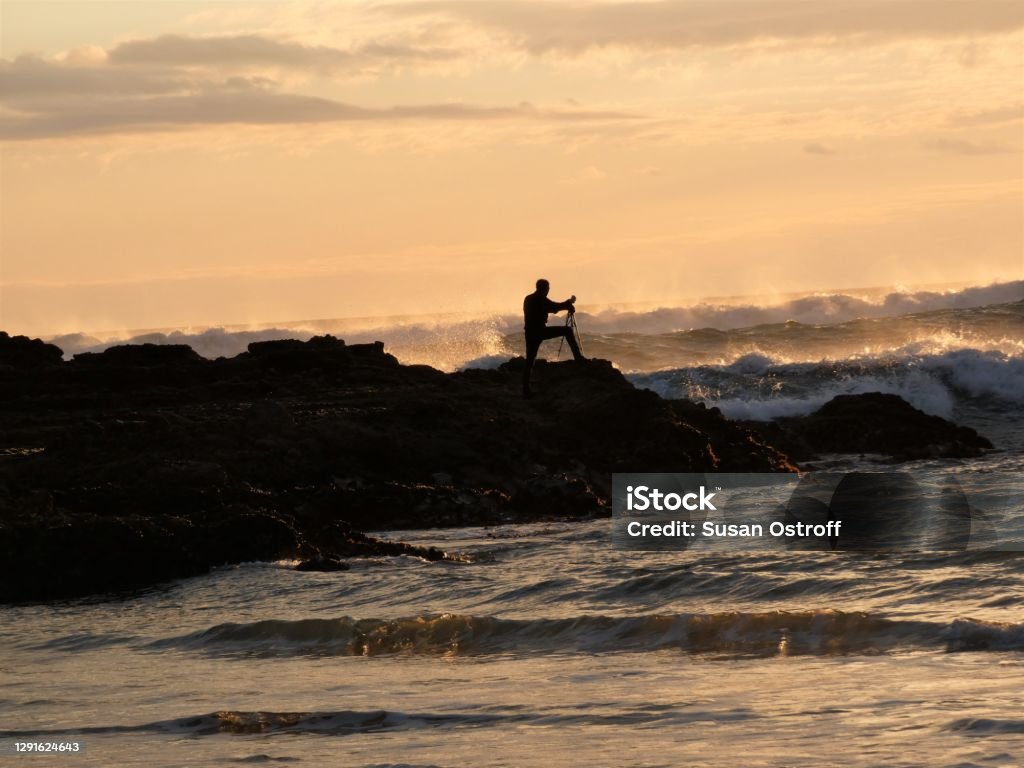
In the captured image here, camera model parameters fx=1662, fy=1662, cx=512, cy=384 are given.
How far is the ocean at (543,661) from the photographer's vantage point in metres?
7.90

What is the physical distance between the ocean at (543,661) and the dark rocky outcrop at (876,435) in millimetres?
5541

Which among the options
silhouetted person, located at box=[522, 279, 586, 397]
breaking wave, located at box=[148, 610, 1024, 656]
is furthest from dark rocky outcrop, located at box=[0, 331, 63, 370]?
breaking wave, located at box=[148, 610, 1024, 656]

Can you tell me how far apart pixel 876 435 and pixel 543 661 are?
13.3 meters

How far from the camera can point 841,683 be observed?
8945 mm

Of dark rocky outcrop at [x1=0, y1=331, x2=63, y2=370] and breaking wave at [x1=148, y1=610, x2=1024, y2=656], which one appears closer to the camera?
breaking wave at [x1=148, y1=610, x2=1024, y2=656]

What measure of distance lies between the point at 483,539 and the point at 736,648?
198 inches

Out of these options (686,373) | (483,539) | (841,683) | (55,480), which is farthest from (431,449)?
(686,373)

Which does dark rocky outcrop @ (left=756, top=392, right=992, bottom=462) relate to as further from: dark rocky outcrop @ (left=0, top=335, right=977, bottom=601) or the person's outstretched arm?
the person's outstretched arm

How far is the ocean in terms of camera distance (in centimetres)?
790

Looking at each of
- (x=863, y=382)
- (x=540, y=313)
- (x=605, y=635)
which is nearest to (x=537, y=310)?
(x=540, y=313)

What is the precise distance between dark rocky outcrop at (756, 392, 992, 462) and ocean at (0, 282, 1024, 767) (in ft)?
18.2

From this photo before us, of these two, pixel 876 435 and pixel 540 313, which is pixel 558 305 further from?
pixel 876 435

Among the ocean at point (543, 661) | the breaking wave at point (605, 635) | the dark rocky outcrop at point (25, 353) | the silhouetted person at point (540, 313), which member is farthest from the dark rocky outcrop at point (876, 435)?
the breaking wave at point (605, 635)

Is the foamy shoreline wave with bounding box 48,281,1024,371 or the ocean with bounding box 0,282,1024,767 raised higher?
the foamy shoreline wave with bounding box 48,281,1024,371
